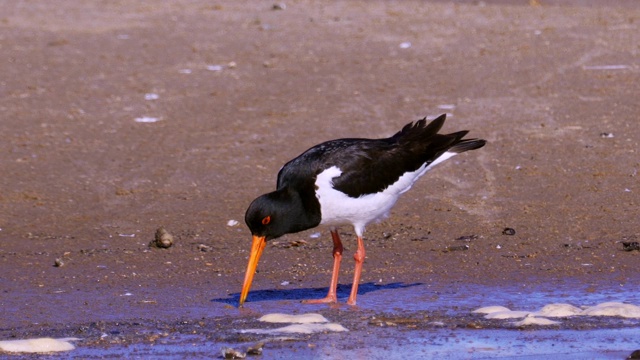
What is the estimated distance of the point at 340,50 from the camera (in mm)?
13977

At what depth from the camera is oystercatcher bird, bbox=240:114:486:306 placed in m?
7.07

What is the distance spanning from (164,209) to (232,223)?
641mm

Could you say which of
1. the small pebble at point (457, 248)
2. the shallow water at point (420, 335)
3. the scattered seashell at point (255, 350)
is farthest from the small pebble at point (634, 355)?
the small pebble at point (457, 248)

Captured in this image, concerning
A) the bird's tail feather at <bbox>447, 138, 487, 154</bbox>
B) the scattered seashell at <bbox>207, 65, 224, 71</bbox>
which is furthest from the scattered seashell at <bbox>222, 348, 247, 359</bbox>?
the scattered seashell at <bbox>207, 65, 224, 71</bbox>

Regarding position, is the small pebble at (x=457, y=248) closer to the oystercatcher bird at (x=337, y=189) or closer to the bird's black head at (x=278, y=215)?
the oystercatcher bird at (x=337, y=189)

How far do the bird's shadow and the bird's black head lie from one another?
425 mm

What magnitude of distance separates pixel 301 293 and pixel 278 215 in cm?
69

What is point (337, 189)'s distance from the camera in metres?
7.17

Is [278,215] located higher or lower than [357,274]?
higher

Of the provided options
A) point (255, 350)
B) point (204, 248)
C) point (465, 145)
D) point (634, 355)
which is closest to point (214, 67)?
point (204, 248)

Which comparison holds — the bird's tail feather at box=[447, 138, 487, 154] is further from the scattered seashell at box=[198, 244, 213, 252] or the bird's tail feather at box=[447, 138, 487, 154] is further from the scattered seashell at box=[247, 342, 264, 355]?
the scattered seashell at box=[247, 342, 264, 355]

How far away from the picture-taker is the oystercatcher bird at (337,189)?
23.2 feet

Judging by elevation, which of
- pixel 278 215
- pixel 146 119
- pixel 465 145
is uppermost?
pixel 146 119

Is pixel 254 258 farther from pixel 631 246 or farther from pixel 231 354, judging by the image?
pixel 631 246
